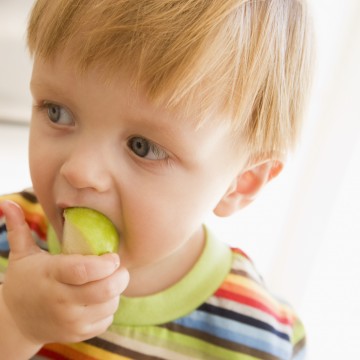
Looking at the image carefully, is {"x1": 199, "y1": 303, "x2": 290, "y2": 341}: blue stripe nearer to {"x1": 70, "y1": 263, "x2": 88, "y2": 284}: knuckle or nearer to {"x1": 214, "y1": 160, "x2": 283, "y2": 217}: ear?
{"x1": 214, "y1": 160, "x2": 283, "y2": 217}: ear

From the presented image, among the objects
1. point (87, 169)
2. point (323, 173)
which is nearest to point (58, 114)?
point (87, 169)

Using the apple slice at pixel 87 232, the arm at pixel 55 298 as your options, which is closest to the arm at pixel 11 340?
the arm at pixel 55 298

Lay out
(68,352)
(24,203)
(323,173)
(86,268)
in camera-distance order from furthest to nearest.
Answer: (323,173), (24,203), (68,352), (86,268)

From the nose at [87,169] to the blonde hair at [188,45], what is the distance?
0.08 metres

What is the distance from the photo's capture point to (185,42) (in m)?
0.54

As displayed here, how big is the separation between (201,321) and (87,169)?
32 centimetres

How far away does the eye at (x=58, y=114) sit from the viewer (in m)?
0.59

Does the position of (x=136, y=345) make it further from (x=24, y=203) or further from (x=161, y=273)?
(x=24, y=203)

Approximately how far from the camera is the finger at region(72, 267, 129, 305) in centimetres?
55

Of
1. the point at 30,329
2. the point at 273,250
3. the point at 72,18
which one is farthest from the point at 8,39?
the point at 273,250

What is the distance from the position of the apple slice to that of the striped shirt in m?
0.18

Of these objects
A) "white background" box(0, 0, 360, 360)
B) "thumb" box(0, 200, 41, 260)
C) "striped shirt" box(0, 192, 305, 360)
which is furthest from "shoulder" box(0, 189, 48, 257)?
"white background" box(0, 0, 360, 360)

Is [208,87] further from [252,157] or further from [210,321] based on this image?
[210,321]

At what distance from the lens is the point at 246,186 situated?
0.73m
